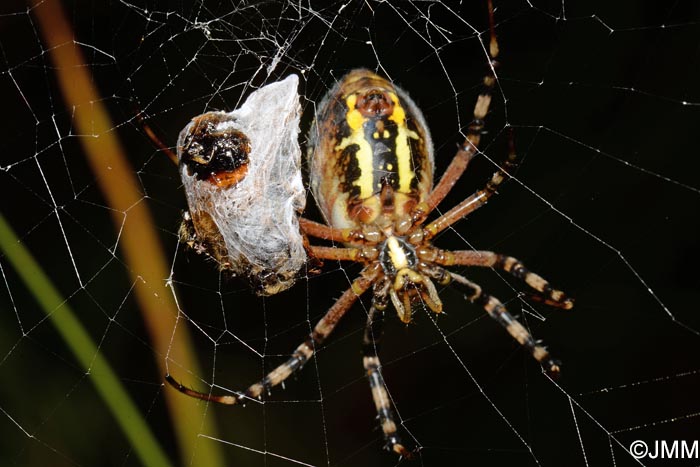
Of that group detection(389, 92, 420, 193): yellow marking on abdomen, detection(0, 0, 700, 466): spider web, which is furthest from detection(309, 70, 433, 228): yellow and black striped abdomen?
detection(0, 0, 700, 466): spider web

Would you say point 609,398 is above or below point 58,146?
below

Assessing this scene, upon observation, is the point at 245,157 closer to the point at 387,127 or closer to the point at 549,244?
the point at 387,127

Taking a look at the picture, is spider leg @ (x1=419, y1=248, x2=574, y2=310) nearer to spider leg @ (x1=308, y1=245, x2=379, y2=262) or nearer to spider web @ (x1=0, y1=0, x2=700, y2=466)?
spider web @ (x1=0, y1=0, x2=700, y2=466)

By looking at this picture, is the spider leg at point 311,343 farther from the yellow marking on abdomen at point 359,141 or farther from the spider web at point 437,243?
the yellow marking on abdomen at point 359,141

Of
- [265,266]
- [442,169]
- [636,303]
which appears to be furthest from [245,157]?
[636,303]

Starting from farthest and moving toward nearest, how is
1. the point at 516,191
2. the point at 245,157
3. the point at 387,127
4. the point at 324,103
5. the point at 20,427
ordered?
the point at 516,191
the point at 20,427
the point at 324,103
the point at 387,127
the point at 245,157

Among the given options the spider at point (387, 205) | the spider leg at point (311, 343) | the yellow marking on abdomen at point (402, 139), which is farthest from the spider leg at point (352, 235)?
the yellow marking on abdomen at point (402, 139)
